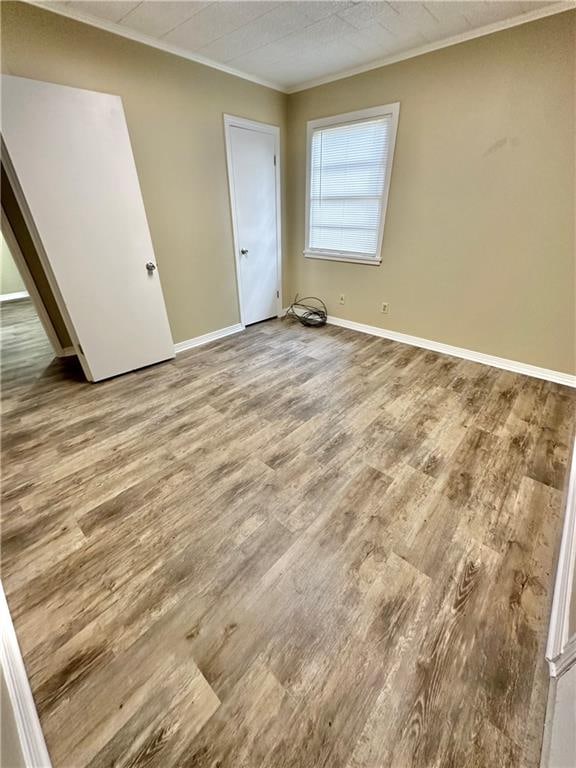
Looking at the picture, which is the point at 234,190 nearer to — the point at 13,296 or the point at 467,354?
the point at 467,354

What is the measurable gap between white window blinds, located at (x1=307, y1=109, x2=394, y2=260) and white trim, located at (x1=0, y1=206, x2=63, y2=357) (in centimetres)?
306

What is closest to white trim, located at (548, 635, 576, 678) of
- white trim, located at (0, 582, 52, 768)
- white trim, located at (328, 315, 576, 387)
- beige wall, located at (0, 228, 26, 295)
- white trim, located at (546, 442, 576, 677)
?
white trim, located at (546, 442, 576, 677)

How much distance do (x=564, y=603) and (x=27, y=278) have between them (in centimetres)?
445

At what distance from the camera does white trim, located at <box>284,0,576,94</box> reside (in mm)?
2053

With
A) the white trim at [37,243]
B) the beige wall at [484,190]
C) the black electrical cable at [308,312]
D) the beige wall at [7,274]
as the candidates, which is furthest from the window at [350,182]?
the beige wall at [7,274]

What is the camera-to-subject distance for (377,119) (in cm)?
296

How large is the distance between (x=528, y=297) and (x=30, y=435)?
4056 millimetres

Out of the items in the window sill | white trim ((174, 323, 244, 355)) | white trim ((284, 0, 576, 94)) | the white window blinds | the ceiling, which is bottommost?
white trim ((174, 323, 244, 355))

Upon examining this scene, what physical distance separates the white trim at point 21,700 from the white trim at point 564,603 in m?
1.56

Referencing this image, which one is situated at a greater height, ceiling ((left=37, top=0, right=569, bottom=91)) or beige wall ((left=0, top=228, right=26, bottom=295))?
ceiling ((left=37, top=0, right=569, bottom=91))

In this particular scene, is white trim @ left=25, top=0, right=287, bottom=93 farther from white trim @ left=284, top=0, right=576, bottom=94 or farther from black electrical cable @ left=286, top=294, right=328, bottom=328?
black electrical cable @ left=286, top=294, right=328, bottom=328

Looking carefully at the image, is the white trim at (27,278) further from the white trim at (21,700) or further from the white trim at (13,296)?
the white trim at (13,296)

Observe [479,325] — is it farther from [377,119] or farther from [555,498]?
[377,119]

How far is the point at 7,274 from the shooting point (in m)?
5.28
